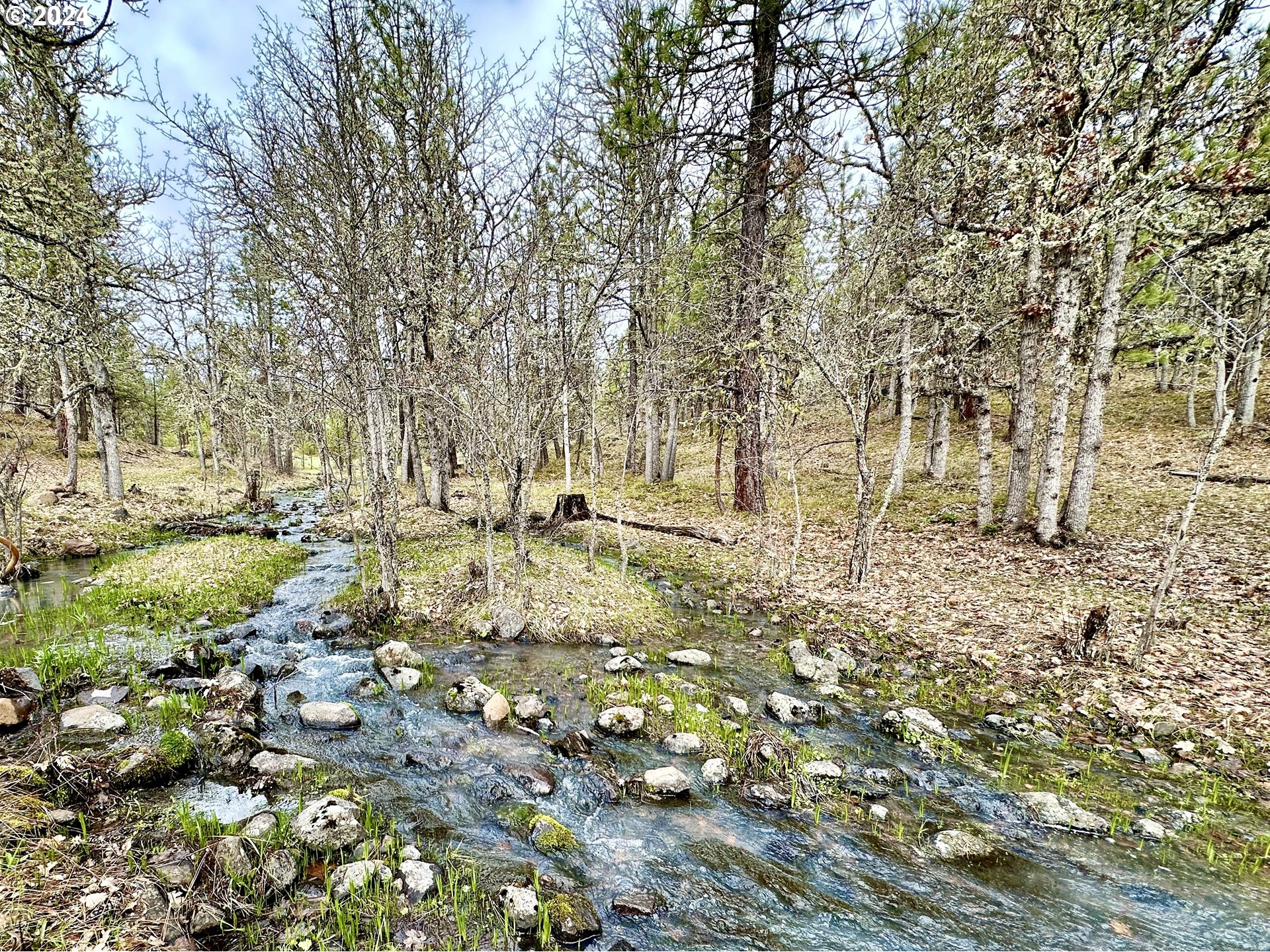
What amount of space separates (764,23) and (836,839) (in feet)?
56.7

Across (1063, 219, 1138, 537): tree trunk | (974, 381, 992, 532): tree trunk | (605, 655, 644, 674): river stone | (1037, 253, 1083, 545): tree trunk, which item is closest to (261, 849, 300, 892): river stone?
(605, 655, 644, 674): river stone

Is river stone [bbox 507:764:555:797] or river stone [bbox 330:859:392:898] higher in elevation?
river stone [bbox 330:859:392:898]

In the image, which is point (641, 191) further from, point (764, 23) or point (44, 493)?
point (44, 493)

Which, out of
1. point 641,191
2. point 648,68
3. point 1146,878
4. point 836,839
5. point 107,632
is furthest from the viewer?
point 648,68

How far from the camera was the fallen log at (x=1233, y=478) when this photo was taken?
14.8 m

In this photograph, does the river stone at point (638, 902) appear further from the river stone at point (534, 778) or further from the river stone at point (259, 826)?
the river stone at point (259, 826)

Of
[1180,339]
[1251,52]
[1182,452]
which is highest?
[1251,52]

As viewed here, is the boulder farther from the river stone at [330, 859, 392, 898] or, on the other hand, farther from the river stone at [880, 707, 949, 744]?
the river stone at [880, 707, 949, 744]

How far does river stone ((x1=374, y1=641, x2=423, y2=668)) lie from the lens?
7613 mm

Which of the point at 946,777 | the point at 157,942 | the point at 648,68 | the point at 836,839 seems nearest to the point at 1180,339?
the point at 648,68

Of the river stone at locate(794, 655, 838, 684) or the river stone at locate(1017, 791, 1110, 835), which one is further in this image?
the river stone at locate(794, 655, 838, 684)

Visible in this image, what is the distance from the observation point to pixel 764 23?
13.0m

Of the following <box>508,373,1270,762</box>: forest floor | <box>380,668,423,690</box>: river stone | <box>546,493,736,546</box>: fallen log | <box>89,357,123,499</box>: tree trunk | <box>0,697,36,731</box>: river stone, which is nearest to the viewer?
<box>0,697,36,731</box>: river stone

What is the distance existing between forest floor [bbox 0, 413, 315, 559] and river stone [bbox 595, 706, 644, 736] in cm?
1464
